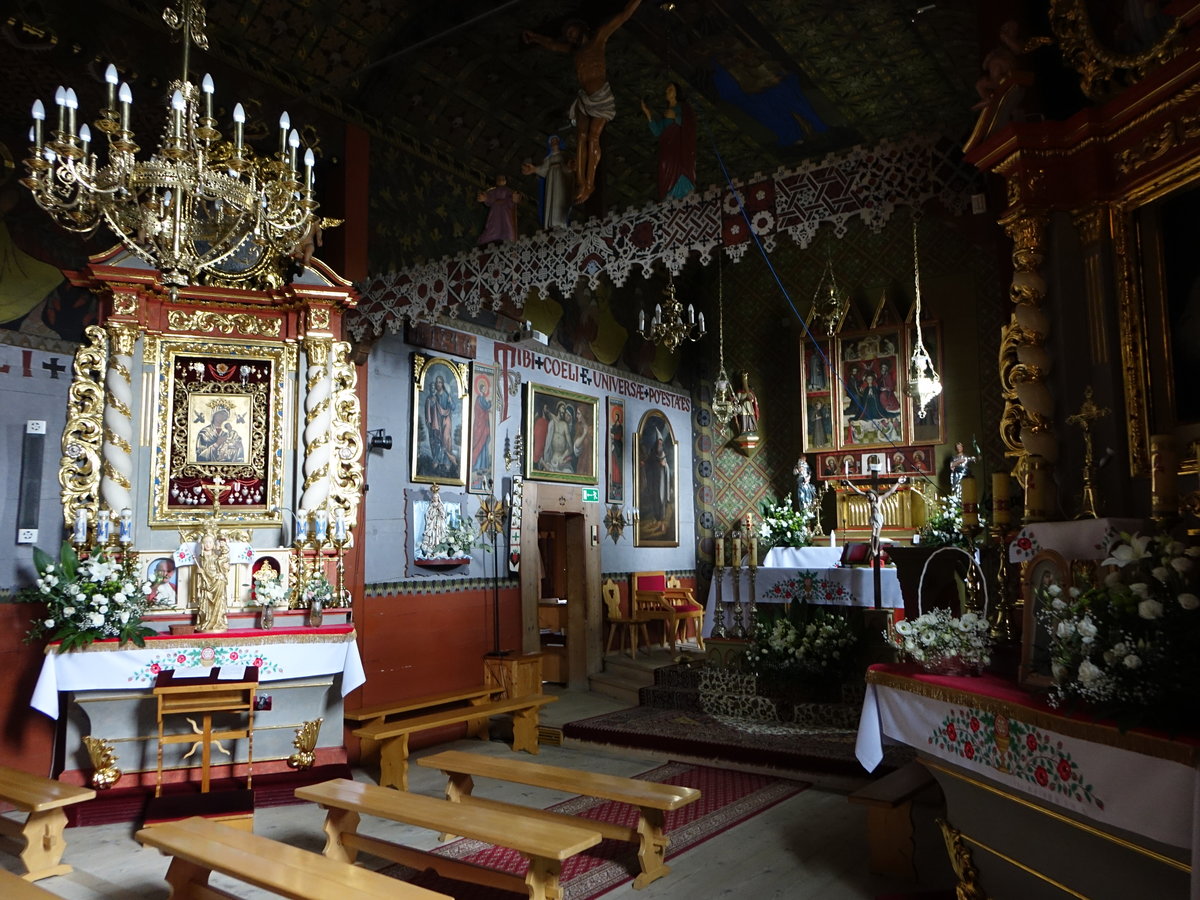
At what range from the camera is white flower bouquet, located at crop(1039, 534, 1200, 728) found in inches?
117

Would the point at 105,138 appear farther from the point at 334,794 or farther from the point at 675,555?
the point at 675,555

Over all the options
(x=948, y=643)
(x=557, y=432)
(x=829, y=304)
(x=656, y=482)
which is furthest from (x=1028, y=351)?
(x=656, y=482)

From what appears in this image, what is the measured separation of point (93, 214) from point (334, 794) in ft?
A: 11.4

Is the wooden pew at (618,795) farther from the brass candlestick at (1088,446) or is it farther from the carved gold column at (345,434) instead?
the carved gold column at (345,434)

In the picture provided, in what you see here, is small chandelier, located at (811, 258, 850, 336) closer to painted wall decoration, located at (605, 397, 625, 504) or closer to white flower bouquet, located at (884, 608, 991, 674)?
painted wall decoration, located at (605, 397, 625, 504)

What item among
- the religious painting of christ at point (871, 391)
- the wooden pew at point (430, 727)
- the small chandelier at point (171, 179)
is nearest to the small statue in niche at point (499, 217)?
the small chandelier at point (171, 179)

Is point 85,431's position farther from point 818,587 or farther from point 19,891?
point 818,587

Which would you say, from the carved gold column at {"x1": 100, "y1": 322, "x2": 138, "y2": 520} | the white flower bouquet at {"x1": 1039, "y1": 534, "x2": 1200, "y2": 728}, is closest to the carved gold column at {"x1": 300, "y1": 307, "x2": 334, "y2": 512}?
the carved gold column at {"x1": 100, "y1": 322, "x2": 138, "y2": 520}

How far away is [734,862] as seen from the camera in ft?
16.5

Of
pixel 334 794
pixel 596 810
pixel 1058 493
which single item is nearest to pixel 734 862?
pixel 596 810

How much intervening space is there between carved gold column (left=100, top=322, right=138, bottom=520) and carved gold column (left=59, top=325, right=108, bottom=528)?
5cm

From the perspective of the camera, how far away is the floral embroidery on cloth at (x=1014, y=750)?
325 centimetres

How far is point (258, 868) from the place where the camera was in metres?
3.52

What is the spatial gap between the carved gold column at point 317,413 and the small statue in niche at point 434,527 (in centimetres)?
161
